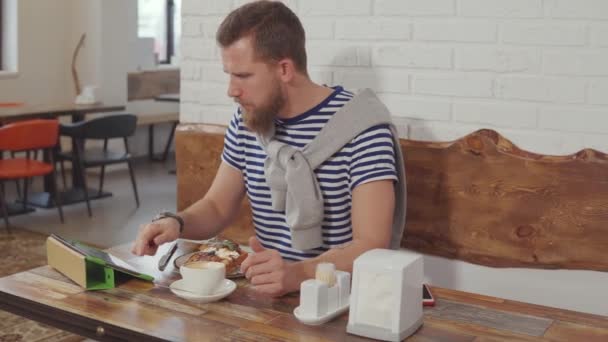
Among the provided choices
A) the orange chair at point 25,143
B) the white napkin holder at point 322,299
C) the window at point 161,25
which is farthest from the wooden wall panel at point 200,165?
the window at point 161,25

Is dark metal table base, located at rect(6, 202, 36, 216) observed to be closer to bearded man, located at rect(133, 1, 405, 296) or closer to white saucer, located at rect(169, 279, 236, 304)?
bearded man, located at rect(133, 1, 405, 296)

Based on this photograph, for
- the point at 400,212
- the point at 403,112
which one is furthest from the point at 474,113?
the point at 400,212

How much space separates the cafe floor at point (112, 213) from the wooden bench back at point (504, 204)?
10.3ft

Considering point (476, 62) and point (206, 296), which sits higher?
point (476, 62)

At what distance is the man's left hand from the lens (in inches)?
66.3

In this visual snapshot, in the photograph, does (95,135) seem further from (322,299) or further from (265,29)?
(322,299)

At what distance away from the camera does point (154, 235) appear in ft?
6.33

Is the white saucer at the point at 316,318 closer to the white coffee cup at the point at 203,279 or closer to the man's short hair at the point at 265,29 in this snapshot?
the white coffee cup at the point at 203,279

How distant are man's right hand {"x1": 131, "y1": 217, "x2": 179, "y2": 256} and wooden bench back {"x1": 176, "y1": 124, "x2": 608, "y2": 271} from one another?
29.1 inches

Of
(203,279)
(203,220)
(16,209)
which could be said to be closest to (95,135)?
(16,209)

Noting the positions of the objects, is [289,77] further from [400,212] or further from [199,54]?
[199,54]

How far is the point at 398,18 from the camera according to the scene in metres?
2.34

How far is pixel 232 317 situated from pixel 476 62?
1063mm

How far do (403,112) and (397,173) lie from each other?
0.34 m
